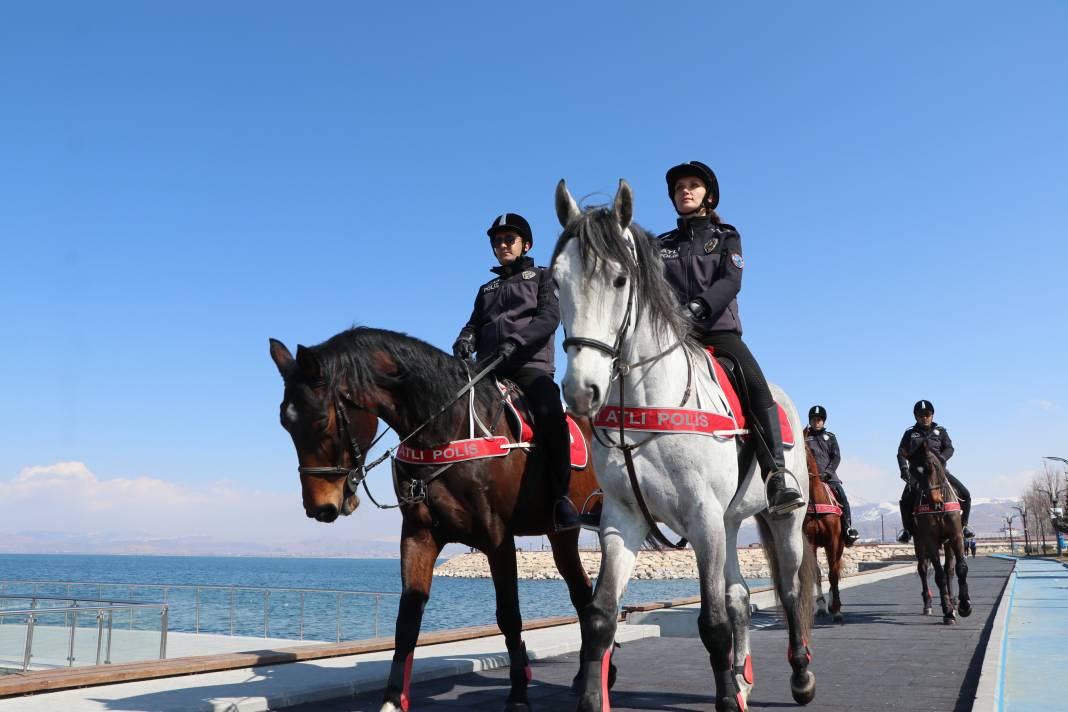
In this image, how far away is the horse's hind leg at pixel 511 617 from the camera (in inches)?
238

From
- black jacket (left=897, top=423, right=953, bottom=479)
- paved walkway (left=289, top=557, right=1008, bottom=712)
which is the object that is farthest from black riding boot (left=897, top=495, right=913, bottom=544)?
paved walkway (left=289, top=557, right=1008, bottom=712)

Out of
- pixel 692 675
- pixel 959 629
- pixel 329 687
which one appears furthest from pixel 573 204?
pixel 959 629

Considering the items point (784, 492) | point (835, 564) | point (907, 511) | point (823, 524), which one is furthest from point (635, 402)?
point (907, 511)

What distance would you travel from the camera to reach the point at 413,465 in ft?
20.4

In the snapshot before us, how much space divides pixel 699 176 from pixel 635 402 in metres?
2.01

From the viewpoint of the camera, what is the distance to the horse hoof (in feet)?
20.2

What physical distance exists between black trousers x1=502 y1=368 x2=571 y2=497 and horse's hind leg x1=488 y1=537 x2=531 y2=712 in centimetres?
65

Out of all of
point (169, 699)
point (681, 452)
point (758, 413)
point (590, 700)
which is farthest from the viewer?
point (169, 699)

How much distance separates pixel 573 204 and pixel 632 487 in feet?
5.36

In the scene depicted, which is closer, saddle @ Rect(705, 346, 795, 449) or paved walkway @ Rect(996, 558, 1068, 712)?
saddle @ Rect(705, 346, 795, 449)

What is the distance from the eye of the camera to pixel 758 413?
5.55m

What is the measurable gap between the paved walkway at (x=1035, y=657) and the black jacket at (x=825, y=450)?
338 cm

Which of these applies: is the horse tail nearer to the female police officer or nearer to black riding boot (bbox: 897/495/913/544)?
the female police officer

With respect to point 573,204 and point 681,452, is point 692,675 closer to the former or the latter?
point 681,452
